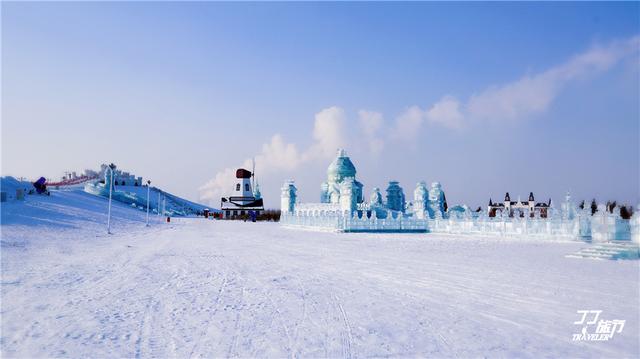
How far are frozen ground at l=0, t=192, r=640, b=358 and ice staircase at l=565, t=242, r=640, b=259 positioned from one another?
232 cm

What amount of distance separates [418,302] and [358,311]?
1491mm

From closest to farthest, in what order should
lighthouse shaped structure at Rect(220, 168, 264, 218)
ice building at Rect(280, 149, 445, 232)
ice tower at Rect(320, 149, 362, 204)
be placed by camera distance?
ice building at Rect(280, 149, 445, 232) → ice tower at Rect(320, 149, 362, 204) → lighthouse shaped structure at Rect(220, 168, 264, 218)

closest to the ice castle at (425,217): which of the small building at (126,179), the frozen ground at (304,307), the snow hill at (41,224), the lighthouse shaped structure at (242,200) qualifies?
the frozen ground at (304,307)

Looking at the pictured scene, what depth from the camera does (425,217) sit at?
45969 mm

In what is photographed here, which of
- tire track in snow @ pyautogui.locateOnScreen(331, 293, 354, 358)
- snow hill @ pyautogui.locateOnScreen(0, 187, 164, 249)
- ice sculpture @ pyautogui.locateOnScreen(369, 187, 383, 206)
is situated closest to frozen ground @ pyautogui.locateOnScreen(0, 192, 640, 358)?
tire track in snow @ pyautogui.locateOnScreen(331, 293, 354, 358)

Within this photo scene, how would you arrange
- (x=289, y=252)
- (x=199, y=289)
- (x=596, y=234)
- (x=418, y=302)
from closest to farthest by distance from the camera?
(x=418, y=302) → (x=199, y=289) → (x=289, y=252) → (x=596, y=234)

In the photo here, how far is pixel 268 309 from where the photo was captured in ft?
26.6

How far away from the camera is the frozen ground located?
6.11 metres

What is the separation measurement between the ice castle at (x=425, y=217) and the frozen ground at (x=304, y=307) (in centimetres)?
766

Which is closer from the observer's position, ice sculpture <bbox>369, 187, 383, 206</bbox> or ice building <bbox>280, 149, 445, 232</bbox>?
ice building <bbox>280, 149, 445, 232</bbox>

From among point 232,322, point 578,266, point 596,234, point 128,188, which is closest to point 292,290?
point 232,322

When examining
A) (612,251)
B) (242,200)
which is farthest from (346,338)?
(242,200)

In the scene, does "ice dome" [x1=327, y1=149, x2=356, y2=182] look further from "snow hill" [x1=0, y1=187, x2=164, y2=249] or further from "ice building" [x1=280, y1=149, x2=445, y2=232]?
"snow hill" [x1=0, y1=187, x2=164, y2=249]

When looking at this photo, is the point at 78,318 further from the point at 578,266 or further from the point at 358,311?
the point at 578,266
